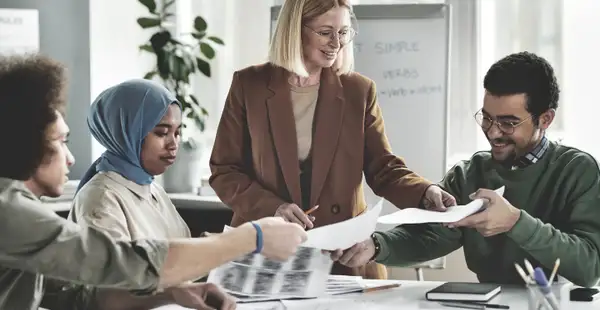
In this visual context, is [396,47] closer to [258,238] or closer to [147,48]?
[147,48]


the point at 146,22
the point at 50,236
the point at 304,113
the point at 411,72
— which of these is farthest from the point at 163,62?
the point at 50,236

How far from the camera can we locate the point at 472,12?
3.89m

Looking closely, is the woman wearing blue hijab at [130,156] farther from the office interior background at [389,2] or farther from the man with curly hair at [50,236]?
the office interior background at [389,2]

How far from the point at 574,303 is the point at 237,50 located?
2.78m

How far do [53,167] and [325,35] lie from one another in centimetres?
115

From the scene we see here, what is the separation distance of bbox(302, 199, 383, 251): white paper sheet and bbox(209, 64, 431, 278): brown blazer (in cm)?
56

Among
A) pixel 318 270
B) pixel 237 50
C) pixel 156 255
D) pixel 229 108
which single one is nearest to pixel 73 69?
pixel 237 50

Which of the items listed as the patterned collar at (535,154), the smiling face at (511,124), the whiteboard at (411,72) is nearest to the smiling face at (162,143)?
A: the smiling face at (511,124)

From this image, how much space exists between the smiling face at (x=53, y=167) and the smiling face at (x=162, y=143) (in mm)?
A: 635

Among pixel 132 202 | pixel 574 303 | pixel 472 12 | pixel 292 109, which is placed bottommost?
pixel 574 303

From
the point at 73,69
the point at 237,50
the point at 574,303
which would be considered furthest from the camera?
the point at 237,50

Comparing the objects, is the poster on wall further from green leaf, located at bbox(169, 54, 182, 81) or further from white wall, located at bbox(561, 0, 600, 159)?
white wall, located at bbox(561, 0, 600, 159)

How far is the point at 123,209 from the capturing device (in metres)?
2.20

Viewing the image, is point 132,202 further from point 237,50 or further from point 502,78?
point 237,50
